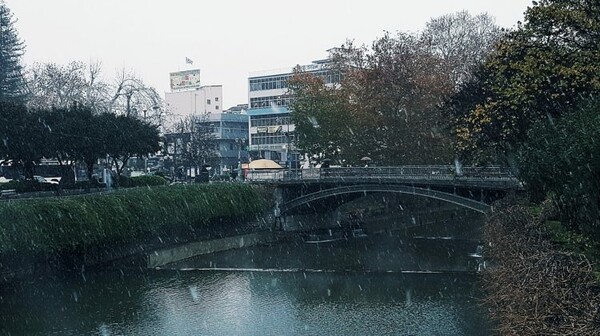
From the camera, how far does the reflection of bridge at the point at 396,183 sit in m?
37.0

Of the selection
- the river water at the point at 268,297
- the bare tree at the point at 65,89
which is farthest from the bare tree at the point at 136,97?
the river water at the point at 268,297

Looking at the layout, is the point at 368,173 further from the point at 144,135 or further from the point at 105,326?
the point at 105,326

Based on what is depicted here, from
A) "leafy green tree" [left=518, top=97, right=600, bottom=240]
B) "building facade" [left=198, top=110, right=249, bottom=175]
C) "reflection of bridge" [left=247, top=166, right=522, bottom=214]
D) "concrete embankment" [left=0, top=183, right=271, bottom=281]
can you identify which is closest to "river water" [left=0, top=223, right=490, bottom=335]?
"concrete embankment" [left=0, top=183, right=271, bottom=281]

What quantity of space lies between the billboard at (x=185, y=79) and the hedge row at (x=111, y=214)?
6936 cm

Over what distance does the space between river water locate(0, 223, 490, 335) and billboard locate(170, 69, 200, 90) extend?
254 ft

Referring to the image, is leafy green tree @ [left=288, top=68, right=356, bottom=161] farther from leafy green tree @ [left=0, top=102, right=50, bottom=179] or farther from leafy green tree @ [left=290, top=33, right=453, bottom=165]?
leafy green tree @ [left=0, top=102, right=50, bottom=179]

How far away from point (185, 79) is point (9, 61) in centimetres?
5152

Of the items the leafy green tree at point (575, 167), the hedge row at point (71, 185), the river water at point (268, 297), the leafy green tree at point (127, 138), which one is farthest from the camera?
the leafy green tree at point (127, 138)

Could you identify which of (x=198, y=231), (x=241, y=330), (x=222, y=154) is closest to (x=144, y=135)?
(x=198, y=231)

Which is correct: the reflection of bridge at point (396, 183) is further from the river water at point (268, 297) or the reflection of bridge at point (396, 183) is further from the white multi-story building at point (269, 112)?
the white multi-story building at point (269, 112)

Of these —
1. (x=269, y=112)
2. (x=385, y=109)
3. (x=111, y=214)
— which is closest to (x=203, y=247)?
(x=111, y=214)

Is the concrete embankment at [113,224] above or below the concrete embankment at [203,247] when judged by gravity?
above

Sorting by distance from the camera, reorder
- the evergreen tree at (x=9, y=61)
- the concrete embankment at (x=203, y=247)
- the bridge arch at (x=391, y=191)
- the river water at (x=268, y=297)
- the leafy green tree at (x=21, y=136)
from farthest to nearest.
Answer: the evergreen tree at (x=9, y=61)
the leafy green tree at (x=21, y=136)
the concrete embankment at (x=203, y=247)
the bridge arch at (x=391, y=191)
the river water at (x=268, y=297)

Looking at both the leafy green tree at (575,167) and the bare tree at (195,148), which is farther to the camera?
the bare tree at (195,148)
